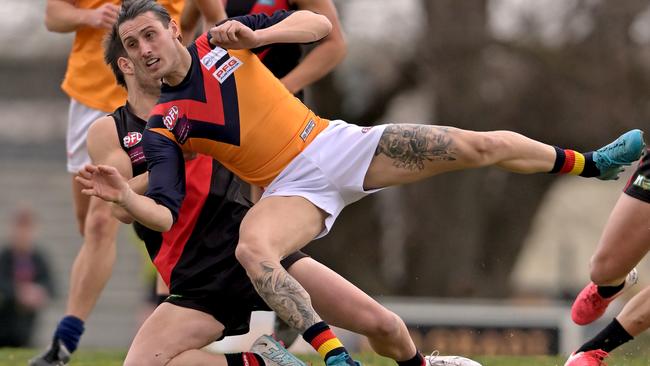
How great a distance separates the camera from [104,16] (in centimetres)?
792

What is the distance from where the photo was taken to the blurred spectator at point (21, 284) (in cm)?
1474

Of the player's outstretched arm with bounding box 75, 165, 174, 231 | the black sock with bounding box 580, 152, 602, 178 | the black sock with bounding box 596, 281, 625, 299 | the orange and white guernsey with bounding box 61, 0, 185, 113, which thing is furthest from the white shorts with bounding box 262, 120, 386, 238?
the orange and white guernsey with bounding box 61, 0, 185, 113

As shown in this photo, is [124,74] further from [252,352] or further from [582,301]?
[582,301]

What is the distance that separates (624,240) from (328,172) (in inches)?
64.0

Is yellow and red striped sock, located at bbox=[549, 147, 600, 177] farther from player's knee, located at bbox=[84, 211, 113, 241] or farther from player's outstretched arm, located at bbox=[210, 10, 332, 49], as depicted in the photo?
player's knee, located at bbox=[84, 211, 113, 241]

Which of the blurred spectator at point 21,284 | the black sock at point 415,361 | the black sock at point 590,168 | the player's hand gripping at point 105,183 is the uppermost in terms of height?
the player's hand gripping at point 105,183

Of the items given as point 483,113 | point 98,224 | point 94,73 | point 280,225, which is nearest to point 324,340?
point 280,225

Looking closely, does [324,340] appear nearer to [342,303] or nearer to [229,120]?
[342,303]

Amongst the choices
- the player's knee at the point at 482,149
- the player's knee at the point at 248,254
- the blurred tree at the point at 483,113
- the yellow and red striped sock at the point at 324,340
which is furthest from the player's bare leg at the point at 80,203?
the blurred tree at the point at 483,113

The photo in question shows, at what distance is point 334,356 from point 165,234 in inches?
44.4

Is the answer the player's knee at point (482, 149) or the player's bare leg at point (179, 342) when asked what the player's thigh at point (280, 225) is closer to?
the player's bare leg at point (179, 342)

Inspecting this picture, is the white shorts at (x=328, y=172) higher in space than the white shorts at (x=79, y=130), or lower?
higher

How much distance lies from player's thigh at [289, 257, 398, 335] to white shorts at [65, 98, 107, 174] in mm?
2203

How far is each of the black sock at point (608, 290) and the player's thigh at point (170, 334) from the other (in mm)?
2155
